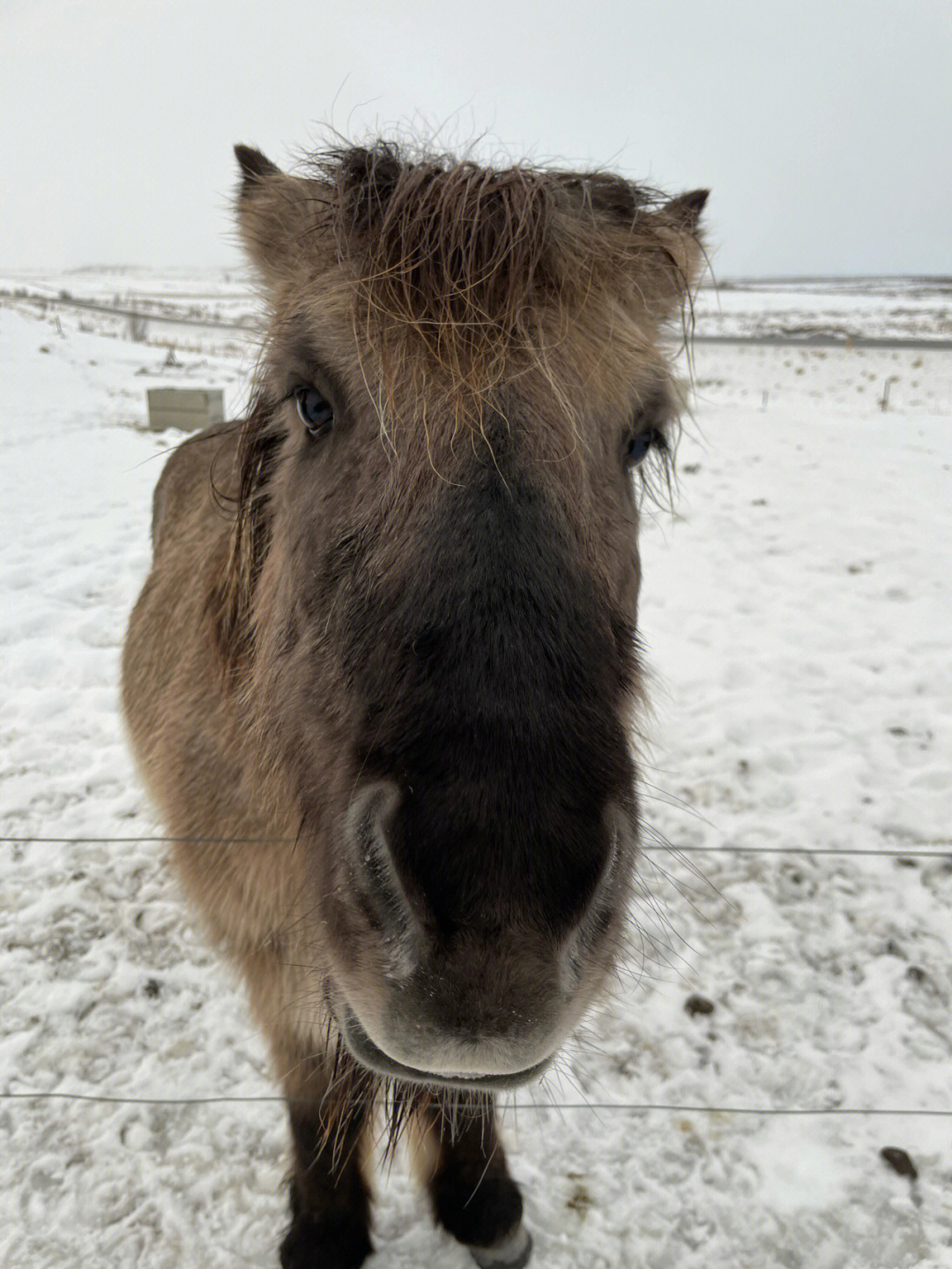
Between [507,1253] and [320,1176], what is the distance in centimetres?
58

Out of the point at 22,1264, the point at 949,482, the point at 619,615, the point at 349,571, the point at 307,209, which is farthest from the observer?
the point at 949,482

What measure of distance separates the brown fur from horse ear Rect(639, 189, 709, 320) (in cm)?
1

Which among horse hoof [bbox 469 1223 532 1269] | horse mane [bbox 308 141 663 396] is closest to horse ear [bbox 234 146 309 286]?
horse mane [bbox 308 141 663 396]

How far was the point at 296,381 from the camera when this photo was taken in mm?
1648

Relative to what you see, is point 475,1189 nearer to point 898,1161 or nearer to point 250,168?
point 898,1161

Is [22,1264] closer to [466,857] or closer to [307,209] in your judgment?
[466,857]

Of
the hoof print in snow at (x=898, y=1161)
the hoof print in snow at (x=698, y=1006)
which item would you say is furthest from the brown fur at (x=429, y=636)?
the hoof print in snow at (x=898, y=1161)

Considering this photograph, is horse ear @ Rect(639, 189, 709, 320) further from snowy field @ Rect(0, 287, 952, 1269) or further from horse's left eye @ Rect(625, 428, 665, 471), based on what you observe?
snowy field @ Rect(0, 287, 952, 1269)

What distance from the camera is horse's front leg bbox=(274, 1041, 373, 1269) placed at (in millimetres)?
2113

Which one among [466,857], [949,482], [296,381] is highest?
[296,381]

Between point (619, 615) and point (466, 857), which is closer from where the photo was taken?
point (466, 857)

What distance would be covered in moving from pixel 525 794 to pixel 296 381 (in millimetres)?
1083

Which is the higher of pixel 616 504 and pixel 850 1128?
pixel 616 504

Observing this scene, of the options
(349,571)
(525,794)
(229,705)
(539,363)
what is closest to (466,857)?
(525,794)
